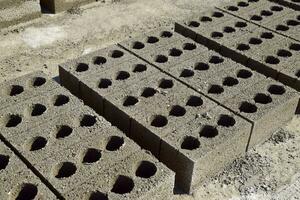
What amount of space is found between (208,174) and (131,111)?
3.99 ft

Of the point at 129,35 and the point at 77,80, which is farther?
the point at 129,35

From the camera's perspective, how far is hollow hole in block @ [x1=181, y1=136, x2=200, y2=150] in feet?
17.2

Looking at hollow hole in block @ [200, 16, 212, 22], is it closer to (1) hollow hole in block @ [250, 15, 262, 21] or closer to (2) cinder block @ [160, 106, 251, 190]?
(1) hollow hole in block @ [250, 15, 262, 21]

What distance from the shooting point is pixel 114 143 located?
17.0 ft

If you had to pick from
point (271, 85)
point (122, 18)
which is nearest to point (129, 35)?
point (122, 18)

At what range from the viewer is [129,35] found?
8594mm

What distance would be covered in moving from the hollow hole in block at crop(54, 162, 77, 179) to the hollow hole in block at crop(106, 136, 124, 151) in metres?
0.56

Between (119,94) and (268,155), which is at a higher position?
(119,94)

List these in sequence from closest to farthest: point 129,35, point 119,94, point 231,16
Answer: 1. point 119,94
2. point 231,16
3. point 129,35

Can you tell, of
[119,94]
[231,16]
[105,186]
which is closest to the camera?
[105,186]

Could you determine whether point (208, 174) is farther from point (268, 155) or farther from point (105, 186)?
point (105, 186)

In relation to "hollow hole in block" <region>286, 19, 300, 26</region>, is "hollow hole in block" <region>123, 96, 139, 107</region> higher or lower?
lower

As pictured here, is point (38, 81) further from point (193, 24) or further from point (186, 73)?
point (193, 24)

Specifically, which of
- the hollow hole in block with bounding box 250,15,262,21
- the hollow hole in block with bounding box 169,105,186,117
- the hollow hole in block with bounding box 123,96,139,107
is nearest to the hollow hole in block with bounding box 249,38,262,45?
the hollow hole in block with bounding box 250,15,262,21
